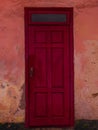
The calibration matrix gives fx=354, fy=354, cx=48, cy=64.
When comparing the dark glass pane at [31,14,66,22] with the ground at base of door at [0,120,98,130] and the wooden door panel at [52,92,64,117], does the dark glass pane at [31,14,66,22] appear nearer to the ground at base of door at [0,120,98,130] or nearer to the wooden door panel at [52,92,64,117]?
the wooden door panel at [52,92,64,117]

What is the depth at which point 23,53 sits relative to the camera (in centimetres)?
743

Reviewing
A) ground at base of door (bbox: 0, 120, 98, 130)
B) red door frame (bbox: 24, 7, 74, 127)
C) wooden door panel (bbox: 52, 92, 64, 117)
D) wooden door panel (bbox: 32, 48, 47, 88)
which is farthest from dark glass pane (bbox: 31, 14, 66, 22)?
ground at base of door (bbox: 0, 120, 98, 130)

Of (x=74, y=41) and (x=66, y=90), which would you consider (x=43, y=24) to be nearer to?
(x=74, y=41)

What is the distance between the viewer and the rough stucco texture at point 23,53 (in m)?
7.42

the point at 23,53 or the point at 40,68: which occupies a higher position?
the point at 23,53

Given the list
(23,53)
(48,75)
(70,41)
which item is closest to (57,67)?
(48,75)

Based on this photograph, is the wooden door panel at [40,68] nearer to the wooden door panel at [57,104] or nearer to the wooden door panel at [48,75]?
the wooden door panel at [48,75]

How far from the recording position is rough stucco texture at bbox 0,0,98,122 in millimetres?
7418

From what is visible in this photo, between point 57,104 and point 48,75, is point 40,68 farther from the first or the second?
point 57,104

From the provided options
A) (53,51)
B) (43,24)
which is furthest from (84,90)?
(43,24)

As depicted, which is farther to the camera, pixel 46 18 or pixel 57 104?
pixel 57 104

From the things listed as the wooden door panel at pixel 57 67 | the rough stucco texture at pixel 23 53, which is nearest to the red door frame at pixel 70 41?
the rough stucco texture at pixel 23 53

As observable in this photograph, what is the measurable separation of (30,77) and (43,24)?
1149mm

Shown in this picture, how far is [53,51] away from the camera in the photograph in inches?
294
